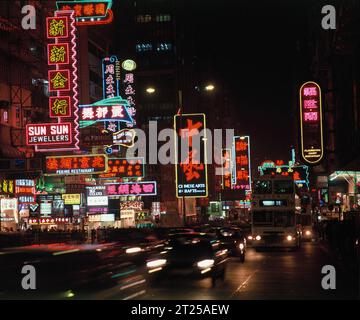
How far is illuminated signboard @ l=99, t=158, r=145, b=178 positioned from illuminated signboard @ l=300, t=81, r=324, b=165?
37.9 feet

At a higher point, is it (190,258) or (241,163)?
(241,163)

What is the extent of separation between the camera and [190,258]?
18781 mm

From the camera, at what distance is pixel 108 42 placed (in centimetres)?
7712

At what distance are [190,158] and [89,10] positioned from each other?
11.3 meters

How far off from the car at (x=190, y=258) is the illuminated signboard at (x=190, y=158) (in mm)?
16895

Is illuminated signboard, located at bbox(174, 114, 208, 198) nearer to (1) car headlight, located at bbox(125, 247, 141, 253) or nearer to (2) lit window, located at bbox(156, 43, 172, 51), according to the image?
(1) car headlight, located at bbox(125, 247, 141, 253)

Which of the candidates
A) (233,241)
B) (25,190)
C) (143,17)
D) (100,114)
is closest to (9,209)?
(25,190)

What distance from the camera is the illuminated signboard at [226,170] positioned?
11400 cm

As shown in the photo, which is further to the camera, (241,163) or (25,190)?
(241,163)

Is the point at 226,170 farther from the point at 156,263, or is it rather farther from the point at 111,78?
the point at 156,263
